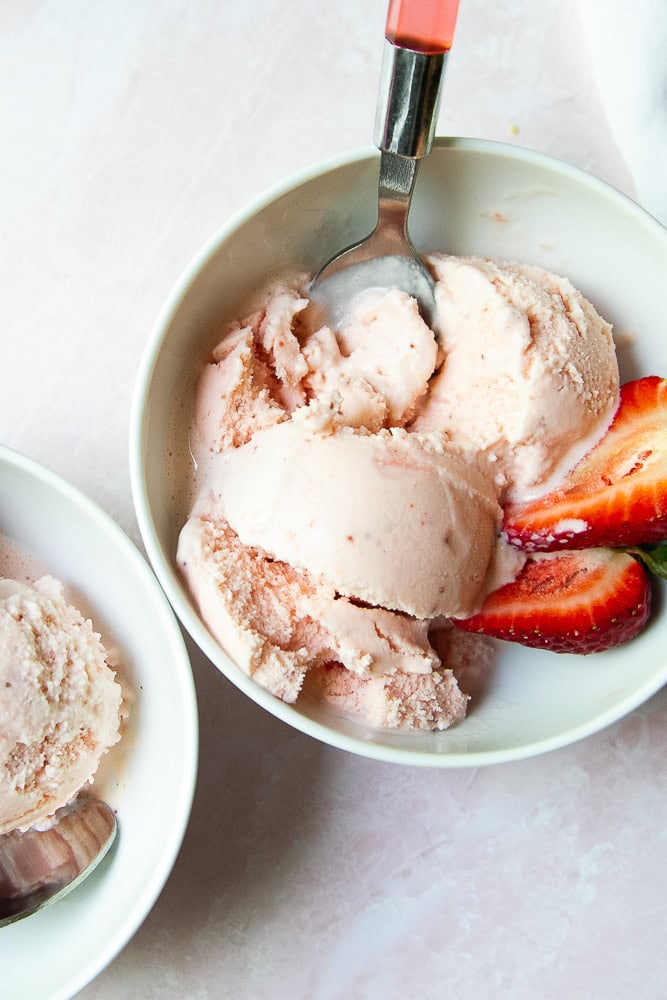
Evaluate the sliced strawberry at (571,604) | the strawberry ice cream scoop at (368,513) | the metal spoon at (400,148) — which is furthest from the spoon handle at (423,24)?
the sliced strawberry at (571,604)

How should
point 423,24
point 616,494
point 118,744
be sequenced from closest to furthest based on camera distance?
point 423,24 → point 616,494 → point 118,744

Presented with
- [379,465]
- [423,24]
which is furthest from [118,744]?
[423,24]

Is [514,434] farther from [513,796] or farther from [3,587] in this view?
[3,587]

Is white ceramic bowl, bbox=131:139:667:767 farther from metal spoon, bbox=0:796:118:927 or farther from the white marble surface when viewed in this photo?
metal spoon, bbox=0:796:118:927

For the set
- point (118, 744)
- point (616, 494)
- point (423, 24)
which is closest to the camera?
point (423, 24)

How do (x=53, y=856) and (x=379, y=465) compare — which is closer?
(x=379, y=465)

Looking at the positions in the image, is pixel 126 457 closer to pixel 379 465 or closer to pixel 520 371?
pixel 379 465

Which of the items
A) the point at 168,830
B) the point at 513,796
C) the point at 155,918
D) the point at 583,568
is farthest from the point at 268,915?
the point at 583,568
